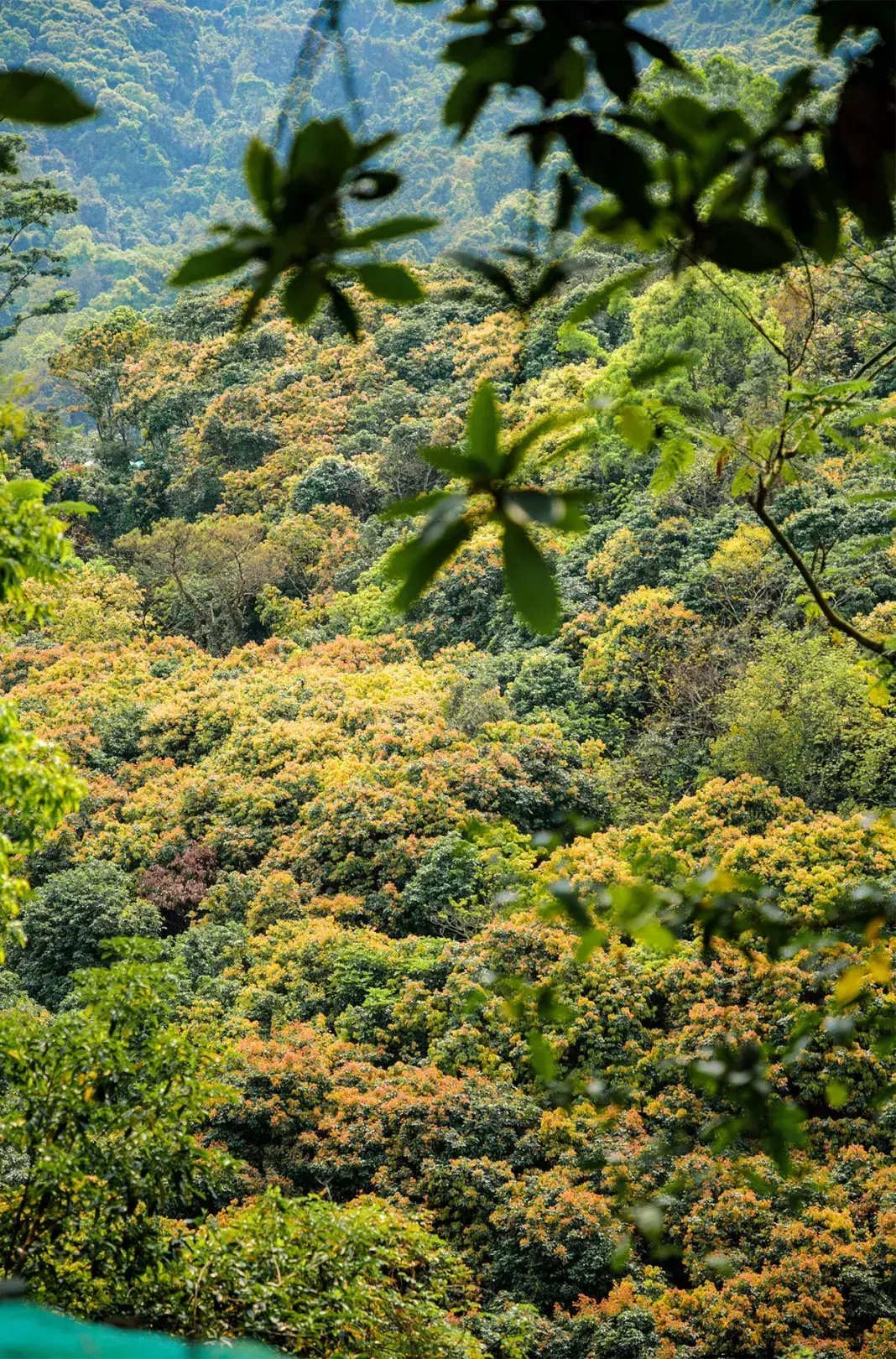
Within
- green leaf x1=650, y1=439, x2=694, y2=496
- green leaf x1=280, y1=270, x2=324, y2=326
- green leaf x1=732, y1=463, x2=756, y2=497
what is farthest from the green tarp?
green leaf x1=732, y1=463, x2=756, y2=497

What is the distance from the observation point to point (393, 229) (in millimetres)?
590

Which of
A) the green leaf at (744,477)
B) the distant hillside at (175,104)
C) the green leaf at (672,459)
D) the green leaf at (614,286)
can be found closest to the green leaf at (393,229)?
the green leaf at (614,286)

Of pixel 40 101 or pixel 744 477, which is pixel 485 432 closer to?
pixel 40 101

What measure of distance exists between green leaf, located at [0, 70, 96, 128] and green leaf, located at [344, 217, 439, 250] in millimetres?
147

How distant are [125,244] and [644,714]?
42523 mm

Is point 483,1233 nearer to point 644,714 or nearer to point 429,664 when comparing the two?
point 644,714

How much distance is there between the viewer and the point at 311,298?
650mm

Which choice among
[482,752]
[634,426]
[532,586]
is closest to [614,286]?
[532,586]

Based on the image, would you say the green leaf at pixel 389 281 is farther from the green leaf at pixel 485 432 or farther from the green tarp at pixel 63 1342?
the green tarp at pixel 63 1342

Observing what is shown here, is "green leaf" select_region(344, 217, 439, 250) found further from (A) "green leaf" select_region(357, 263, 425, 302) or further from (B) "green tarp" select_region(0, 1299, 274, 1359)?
(B) "green tarp" select_region(0, 1299, 274, 1359)

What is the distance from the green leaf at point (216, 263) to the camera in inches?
23.4

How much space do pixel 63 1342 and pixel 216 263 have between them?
2.53ft

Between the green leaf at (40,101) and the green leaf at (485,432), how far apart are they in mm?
244

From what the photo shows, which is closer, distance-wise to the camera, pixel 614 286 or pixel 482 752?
pixel 614 286
